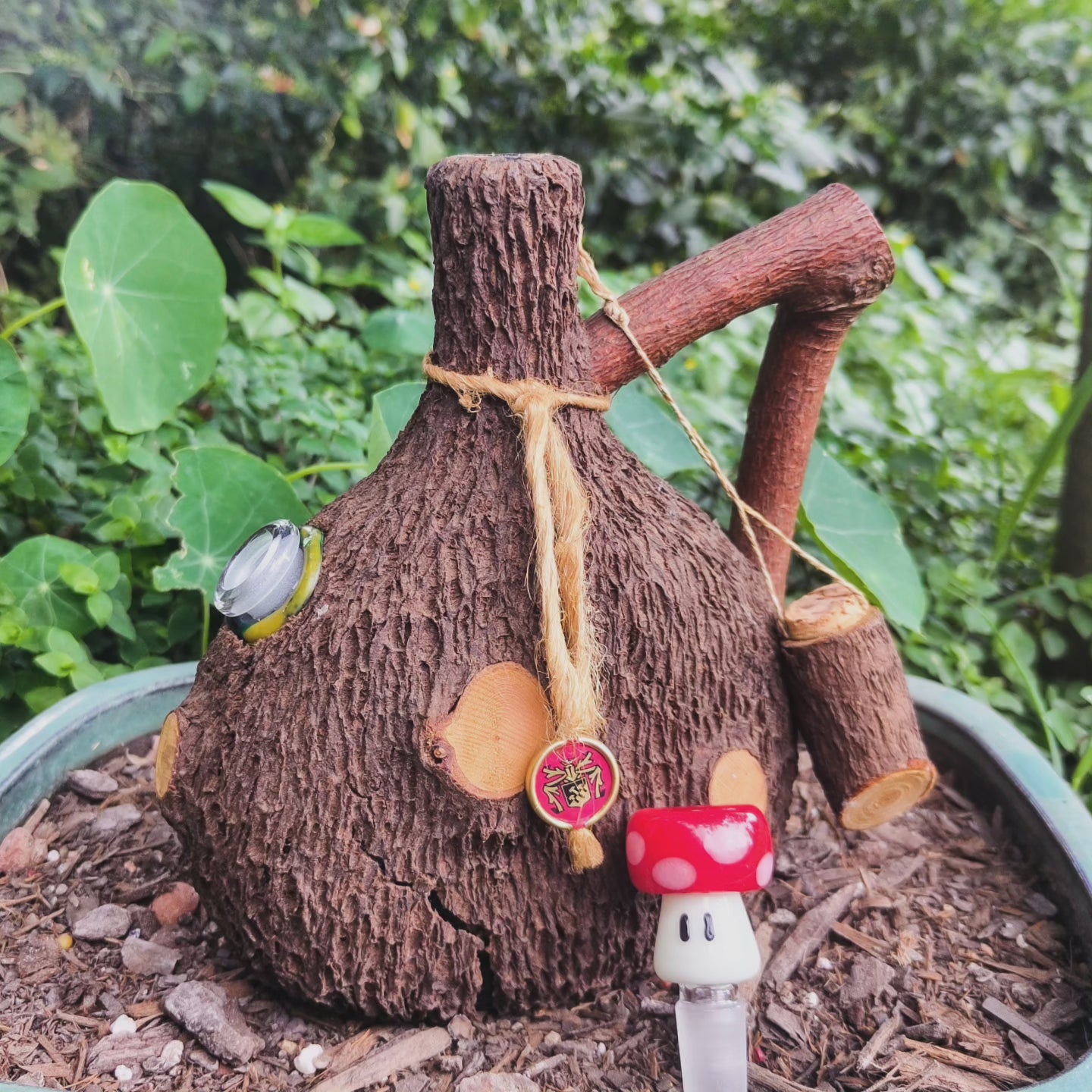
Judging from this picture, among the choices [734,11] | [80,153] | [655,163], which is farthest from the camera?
[734,11]

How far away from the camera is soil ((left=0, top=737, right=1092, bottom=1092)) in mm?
923

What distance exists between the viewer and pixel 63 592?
5.00 feet

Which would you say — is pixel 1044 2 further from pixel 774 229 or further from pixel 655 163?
pixel 774 229

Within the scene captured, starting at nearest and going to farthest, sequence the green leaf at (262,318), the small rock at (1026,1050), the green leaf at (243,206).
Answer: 1. the small rock at (1026,1050)
2. the green leaf at (243,206)
3. the green leaf at (262,318)

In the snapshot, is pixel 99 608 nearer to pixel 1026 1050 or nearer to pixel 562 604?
pixel 562 604

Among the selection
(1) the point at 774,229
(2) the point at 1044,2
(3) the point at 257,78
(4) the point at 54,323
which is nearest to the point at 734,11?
(2) the point at 1044,2

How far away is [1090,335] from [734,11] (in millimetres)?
2603

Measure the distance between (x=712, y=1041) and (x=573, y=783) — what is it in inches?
10.1

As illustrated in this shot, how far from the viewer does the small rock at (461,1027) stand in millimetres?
952

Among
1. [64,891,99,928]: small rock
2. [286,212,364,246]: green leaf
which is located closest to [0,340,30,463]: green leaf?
[64,891,99,928]: small rock

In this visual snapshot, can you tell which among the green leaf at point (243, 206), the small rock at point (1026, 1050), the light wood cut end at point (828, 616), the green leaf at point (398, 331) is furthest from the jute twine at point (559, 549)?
the green leaf at point (243, 206)

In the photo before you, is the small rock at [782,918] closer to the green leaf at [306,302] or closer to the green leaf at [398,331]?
the green leaf at [398,331]

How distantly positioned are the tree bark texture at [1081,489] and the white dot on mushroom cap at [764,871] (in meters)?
1.33

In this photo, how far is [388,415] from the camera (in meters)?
1.42
